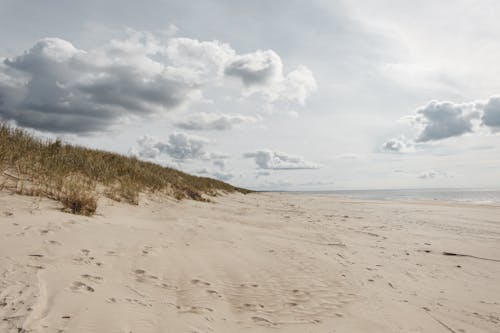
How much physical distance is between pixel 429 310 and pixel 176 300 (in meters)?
2.38

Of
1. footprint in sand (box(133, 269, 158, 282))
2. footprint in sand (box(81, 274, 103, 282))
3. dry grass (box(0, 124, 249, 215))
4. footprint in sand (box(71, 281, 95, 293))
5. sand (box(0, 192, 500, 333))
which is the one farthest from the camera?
dry grass (box(0, 124, 249, 215))

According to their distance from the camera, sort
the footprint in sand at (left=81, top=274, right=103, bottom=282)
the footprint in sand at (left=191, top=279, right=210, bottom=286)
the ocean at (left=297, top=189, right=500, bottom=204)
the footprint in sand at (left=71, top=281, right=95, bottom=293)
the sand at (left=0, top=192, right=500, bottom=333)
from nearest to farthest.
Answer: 1. the sand at (left=0, top=192, right=500, bottom=333)
2. the footprint in sand at (left=71, top=281, right=95, bottom=293)
3. the footprint in sand at (left=81, top=274, right=103, bottom=282)
4. the footprint in sand at (left=191, top=279, right=210, bottom=286)
5. the ocean at (left=297, top=189, right=500, bottom=204)

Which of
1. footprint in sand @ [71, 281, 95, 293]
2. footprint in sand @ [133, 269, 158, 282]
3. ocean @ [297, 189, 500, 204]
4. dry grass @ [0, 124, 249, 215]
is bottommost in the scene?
ocean @ [297, 189, 500, 204]

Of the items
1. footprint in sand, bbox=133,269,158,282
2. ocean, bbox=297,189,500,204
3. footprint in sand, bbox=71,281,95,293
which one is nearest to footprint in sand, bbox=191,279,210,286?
footprint in sand, bbox=133,269,158,282

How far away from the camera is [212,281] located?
321 cm

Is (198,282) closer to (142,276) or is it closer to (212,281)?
(212,281)

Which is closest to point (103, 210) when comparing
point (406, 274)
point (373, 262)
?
point (373, 262)

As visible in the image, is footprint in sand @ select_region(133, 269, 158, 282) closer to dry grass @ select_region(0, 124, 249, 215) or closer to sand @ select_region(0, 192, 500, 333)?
sand @ select_region(0, 192, 500, 333)

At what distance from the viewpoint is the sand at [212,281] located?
221 centimetres

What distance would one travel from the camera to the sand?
221cm

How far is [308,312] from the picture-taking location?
2719 mm

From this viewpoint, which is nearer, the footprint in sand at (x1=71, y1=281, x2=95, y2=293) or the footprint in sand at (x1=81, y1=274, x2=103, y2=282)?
the footprint in sand at (x1=71, y1=281, x2=95, y2=293)

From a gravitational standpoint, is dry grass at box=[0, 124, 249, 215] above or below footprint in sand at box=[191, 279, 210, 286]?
above

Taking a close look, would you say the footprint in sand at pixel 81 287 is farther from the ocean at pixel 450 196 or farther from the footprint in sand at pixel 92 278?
the ocean at pixel 450 196
